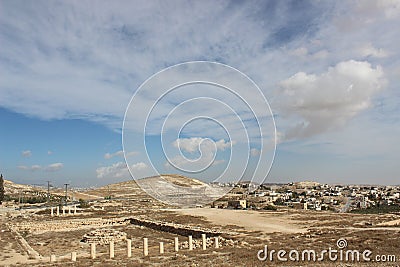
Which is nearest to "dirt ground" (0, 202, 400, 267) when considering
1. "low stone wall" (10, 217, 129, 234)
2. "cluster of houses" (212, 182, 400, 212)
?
"low stone wall" (10, 217, 129, 234)

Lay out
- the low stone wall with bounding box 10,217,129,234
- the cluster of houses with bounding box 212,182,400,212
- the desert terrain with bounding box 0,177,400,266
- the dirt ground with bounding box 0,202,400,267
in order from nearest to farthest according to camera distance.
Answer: the dirt ground with bounding box 0,202,400,267
the desert terrain with bounding box 0,177,400,266
the low stone wall with bounding box 10,217,129,234
the cluster of houses with bounding box 212,182,400,212

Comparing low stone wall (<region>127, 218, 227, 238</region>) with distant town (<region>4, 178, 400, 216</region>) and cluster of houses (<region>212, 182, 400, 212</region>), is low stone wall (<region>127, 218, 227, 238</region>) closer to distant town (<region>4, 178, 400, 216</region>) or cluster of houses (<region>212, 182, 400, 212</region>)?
distant town (<region>4, 178, 400, 216</region>)

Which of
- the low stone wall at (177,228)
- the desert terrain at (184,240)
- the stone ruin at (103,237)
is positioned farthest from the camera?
the low stone wall at (177,228)

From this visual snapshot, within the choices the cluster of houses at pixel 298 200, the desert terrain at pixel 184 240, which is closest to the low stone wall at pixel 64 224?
the desert terrain at pixel 184 240

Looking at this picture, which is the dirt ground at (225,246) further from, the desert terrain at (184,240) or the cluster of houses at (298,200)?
the cluster of houses at (298,200)

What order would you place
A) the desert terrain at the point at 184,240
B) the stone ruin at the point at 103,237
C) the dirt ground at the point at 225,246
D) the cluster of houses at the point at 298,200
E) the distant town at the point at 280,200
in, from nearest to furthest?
the dirt ground at the point at 225,246, the desert terrain at the point at 184,240, the stone ruin at the point at 103,237, the distant town at the point at 280,200, the cluster of houses at the point at 298,200

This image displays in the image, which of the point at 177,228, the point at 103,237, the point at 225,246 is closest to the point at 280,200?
the point at 177,228

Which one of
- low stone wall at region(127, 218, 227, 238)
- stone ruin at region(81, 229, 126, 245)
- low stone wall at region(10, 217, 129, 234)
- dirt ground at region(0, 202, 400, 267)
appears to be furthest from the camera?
low stone wall at region(10, 217, 129, 234)

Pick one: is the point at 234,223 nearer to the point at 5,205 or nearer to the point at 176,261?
the point at 176,261

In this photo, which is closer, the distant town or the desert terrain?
the desert terrain

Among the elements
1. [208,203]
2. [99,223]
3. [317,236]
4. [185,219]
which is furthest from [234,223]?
[208,203]

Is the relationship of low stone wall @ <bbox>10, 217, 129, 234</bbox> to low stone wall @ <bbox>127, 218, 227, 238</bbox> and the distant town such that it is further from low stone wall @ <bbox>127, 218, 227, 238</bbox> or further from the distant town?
the distant town
